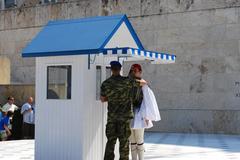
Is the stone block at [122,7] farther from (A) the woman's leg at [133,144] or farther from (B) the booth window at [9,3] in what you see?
(A) the woman's leg at [133,144]

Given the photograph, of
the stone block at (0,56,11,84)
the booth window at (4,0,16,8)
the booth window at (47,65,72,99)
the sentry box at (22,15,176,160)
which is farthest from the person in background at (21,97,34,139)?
the booth window at (4,0,16,8)

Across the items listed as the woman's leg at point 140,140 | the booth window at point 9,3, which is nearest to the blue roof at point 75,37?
the woman's leg at point 140,140

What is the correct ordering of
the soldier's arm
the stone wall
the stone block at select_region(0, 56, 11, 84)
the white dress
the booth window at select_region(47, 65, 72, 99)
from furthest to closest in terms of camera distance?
the stone block at select_region(0, 56, 11, 84), the stone wall, the booth window at select_region(47, 65, 72, 99), the white dress, the soldier's arm

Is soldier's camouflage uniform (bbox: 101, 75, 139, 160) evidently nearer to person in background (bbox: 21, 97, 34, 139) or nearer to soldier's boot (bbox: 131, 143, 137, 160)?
soldier's boot (bbox: 131, 143, 137, 160)

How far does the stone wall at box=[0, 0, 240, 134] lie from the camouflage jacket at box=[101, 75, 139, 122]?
8.61 meters

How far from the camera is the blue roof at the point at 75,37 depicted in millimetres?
7449

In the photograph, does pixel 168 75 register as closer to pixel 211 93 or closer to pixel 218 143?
pixel 211 93

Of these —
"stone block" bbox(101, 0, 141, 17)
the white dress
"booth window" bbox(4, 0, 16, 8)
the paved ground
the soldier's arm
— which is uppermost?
"booth window" bbox(4, 0, 16, 8)

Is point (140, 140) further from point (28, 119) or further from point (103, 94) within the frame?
point (28, 119)

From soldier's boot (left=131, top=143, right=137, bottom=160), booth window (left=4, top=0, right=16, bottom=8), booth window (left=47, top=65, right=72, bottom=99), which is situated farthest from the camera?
booth window (left=4, top=0, right=16, bottom=8)

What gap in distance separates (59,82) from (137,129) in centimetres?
152

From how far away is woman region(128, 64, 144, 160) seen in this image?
7.60m

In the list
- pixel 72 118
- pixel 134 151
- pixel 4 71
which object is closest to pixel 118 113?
pixel 72 118

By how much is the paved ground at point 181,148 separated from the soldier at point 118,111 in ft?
8.00
